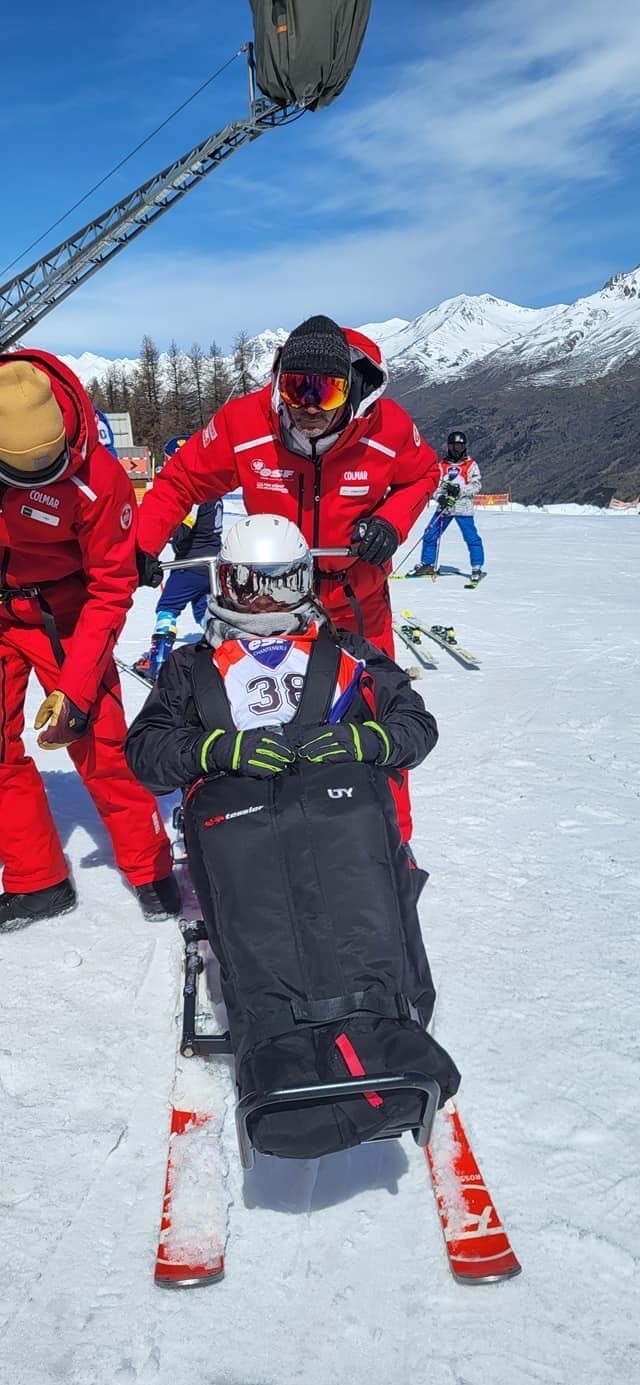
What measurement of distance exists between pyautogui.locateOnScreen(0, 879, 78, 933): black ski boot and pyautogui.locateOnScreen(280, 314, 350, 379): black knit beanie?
2014mm

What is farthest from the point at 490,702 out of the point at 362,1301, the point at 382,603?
the point at 362,1301

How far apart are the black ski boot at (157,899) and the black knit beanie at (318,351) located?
72.9 inches

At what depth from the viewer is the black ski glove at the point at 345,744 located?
2066mm

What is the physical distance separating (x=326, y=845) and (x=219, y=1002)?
0.90m

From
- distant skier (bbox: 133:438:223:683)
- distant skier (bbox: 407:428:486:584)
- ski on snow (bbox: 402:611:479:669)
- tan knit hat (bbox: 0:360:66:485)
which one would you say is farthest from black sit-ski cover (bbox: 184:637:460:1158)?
distant skier (bbox: 407:428:486:584)

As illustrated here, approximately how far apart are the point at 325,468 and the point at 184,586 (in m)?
3.88

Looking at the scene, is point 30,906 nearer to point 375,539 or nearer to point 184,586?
point 375,539

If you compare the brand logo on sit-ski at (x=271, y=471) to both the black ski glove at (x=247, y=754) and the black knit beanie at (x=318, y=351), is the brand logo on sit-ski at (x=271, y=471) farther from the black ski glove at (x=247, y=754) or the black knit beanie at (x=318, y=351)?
the black ski glove at (x=247, y=754)

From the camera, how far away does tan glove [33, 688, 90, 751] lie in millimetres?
2650

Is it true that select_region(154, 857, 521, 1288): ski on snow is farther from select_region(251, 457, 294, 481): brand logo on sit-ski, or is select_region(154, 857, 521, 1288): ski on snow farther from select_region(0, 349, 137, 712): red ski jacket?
select_region(251, 457, 294, 481): brand logo on sit-ski

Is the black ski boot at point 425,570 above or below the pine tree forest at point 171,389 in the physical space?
below

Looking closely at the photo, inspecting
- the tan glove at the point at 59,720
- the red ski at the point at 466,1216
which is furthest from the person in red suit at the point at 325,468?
the red ski at the point at 466,1216

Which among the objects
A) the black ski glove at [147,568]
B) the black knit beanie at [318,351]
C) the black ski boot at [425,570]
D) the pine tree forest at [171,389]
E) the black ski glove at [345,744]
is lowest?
the black ski boot at [425,570]

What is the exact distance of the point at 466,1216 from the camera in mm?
1795
